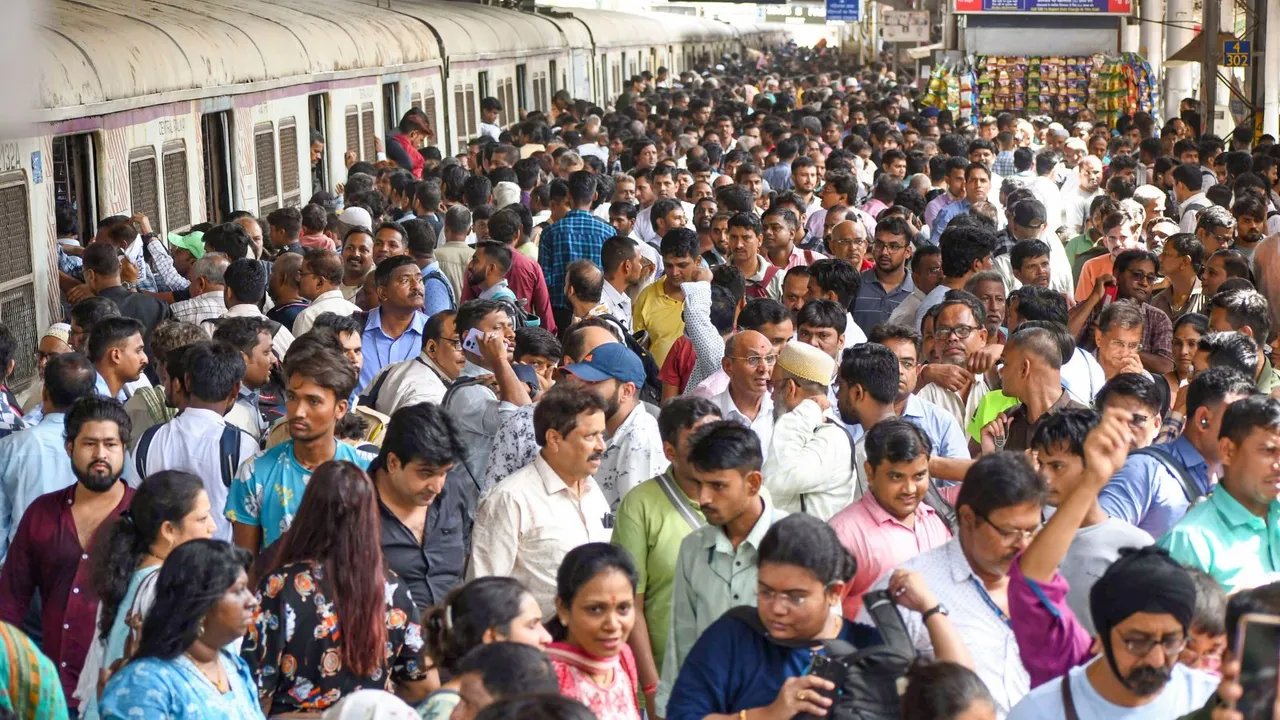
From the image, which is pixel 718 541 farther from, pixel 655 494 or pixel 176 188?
pixel 176 188

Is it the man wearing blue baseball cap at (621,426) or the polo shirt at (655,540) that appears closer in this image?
the polo shirt at (655,540)

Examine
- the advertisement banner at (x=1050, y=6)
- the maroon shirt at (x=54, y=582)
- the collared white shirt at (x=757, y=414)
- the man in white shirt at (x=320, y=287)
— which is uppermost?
the advertisement banner at (x=1050, y=6)

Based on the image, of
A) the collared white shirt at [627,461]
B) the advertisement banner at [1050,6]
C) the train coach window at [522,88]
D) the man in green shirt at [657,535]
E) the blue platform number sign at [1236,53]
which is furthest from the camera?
the advertisement banner at [1050,6]

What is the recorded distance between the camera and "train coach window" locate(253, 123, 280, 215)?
13.5m

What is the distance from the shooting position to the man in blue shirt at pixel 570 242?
33.0ft

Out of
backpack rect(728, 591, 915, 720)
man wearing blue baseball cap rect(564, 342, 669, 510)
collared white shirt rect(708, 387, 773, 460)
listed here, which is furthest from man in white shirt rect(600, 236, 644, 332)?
backpack rect(728, 591, 915, 720)

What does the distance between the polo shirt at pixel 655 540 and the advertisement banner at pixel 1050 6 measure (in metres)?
22.8

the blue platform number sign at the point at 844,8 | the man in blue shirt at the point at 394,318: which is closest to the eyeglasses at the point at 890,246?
the man in blue shirt at the point at 394,318

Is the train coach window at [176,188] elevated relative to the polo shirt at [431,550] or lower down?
elevated

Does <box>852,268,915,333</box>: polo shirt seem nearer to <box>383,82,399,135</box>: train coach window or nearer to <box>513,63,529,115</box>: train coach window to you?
<box>383,82,399,135</box>: train coach window

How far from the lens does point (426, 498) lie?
485 centimetres

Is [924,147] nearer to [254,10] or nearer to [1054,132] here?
[1054,132]

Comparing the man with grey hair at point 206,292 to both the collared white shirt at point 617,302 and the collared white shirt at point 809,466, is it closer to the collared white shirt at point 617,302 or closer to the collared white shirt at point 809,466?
the collared white shirt at point 617,302

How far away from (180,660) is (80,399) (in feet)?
5.63
